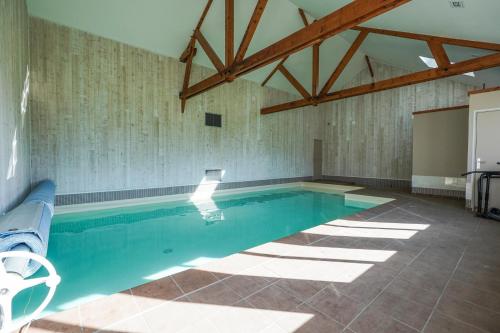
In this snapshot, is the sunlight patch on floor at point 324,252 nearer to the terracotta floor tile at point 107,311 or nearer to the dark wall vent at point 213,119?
the terracotta floor tile at point 107,311

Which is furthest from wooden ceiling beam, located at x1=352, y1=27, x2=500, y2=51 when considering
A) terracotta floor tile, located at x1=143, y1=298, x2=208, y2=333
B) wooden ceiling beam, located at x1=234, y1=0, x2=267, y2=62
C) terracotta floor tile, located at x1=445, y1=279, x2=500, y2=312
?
terracotta floor tile, located at x1=143, y1=298, x2=208, y2=333

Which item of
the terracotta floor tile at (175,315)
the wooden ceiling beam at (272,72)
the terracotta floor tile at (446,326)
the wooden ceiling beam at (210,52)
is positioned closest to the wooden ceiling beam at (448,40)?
the wooden ceiling beam at (272,72)

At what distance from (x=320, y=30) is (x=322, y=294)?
127 inches

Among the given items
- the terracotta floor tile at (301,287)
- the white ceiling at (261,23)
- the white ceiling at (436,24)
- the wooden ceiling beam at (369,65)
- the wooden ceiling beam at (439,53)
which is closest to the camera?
the terracotta floor tile at (301,287)

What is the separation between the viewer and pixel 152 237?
12.6ft

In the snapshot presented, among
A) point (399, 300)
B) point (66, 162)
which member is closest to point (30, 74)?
point (66, 162)

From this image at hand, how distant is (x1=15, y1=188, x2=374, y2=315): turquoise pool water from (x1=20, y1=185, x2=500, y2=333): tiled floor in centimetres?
85

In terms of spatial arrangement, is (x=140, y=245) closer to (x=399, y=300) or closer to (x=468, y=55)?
(x=399, y=300)

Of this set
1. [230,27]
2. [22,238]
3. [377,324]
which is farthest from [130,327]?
[230,27]

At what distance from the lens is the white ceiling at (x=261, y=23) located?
159 inches

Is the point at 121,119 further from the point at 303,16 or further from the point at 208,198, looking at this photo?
the point at 303,16

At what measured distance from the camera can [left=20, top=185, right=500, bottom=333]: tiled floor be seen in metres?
1.52

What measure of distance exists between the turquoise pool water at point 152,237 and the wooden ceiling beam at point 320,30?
3.08 m

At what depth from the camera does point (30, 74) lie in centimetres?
464
